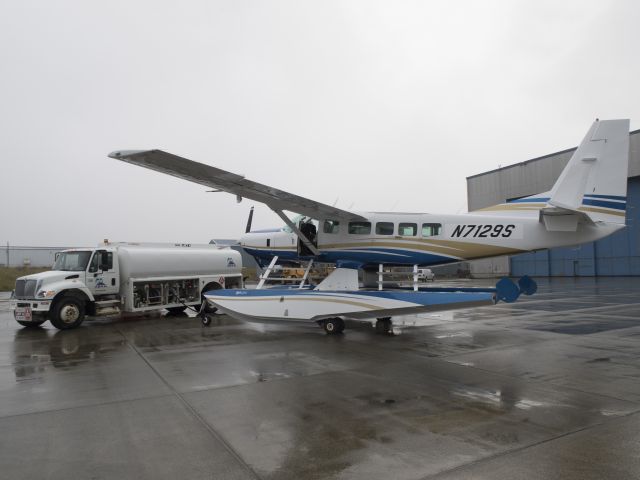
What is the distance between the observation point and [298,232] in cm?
1307

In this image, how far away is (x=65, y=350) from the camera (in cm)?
1032

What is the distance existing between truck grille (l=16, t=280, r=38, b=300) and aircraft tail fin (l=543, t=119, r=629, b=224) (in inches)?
575

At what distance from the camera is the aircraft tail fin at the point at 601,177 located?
35.5ft

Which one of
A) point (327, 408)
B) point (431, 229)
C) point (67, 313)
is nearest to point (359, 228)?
point (431, 229)

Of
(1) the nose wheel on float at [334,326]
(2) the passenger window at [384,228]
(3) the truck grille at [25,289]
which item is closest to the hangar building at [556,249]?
(2) the passenger window at [384,228]

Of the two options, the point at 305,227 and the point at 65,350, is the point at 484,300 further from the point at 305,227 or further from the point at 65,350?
the point at 65,350

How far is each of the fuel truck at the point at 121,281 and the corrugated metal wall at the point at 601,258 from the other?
27156 mm

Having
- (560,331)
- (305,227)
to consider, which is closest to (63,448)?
(305,227)

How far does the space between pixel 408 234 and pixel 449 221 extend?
114 cm

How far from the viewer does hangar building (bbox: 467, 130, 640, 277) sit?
119 feet

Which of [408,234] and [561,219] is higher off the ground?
[561,219]

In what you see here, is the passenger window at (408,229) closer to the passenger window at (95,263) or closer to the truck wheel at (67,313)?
the passenger window at (95,263)

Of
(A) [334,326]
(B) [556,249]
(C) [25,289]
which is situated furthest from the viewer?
(B) [556,249]

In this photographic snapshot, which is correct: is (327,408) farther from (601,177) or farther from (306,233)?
(601,177)
